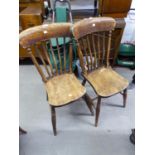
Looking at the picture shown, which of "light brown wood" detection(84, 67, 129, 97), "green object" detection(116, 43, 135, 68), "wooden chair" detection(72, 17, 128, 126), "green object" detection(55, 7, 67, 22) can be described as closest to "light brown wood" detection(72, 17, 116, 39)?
"wooden chair" detection(72, 17, 128, 126)

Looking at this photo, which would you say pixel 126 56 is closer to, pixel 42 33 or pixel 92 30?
pixel 92 30

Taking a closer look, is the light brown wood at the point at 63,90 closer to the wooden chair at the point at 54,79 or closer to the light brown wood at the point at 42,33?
the wooden chair at the point at 54,79

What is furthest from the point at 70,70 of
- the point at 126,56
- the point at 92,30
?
the point at 126,56

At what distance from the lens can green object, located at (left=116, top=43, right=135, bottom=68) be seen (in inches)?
103

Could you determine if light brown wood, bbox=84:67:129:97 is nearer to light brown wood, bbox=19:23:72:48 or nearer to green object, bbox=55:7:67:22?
light brown wood, bbox=19:23:72:48

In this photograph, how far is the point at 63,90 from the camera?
1.66 metres

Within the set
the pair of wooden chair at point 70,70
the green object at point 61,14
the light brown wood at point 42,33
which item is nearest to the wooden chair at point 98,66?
the pair of wooden chair at point 70,70

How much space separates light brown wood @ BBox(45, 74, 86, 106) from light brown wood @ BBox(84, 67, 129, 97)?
0.48 feet

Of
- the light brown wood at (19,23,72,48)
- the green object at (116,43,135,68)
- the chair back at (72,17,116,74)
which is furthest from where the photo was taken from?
the green object at (116,43,135,68)

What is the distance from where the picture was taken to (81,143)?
170cm

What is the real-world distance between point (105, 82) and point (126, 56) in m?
1.13

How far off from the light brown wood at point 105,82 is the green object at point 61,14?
0.90 meters
